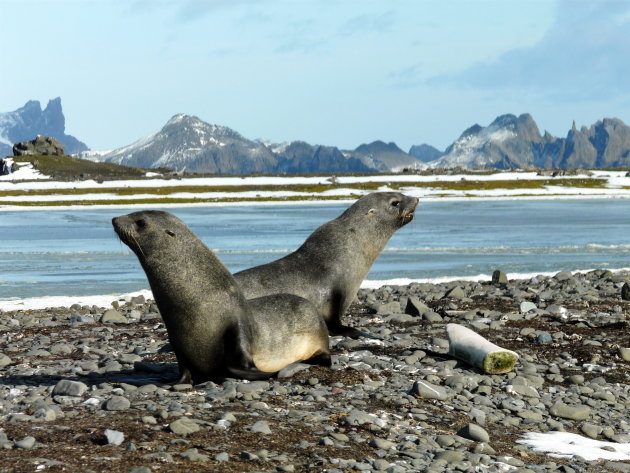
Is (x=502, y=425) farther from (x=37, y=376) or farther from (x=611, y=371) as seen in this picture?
(x=37, y=376)

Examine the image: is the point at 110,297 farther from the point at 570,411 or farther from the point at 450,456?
the point at 450,456

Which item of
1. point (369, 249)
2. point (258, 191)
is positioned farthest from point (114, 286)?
point (258, 191)

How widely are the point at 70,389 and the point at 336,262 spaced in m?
5.49

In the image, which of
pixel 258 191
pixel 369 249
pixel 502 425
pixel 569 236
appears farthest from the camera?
pixel 258 191

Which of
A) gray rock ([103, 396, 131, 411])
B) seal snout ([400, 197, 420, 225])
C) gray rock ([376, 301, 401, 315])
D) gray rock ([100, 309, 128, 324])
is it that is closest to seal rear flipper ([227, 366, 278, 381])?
gray rock ([103, 396, 131, 411])

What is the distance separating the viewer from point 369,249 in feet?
46.4

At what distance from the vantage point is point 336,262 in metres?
13.5

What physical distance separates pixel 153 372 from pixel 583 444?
523 cm

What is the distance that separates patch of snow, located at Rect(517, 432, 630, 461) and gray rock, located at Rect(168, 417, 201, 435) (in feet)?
9.62

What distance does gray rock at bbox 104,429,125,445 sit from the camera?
674 cm

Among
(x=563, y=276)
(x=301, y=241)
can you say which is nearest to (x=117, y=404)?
(x=563, y=276)

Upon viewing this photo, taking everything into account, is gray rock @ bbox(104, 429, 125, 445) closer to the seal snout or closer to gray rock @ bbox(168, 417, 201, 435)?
Answer: gray rock @ bbox(168, 417, 201, 435)

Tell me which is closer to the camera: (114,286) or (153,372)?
(153,372)

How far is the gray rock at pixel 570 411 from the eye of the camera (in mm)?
8938
